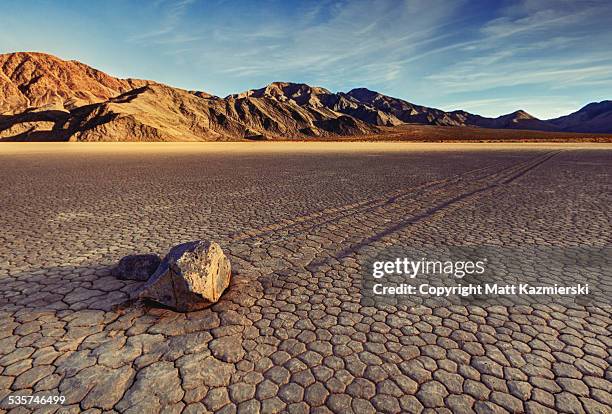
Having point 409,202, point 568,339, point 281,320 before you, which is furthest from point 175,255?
point 409,202

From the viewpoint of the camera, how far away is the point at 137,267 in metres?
5.30

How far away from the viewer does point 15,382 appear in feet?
10.4

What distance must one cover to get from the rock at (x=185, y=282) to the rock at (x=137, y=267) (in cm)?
80

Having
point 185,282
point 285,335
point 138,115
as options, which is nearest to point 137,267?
point 185,282
